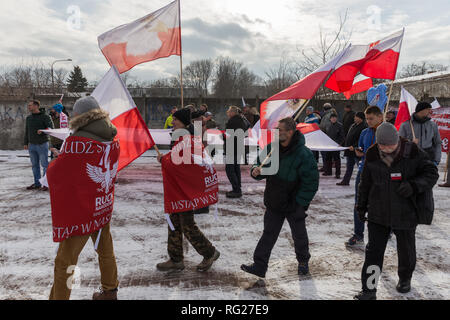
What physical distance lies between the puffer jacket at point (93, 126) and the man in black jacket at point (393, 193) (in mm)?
2542

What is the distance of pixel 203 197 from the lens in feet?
12.4

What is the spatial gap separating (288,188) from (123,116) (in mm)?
2012

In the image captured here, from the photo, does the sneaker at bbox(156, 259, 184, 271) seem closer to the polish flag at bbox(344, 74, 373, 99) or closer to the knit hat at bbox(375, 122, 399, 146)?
the knit hat at bbox(375, 122, 399, 146)

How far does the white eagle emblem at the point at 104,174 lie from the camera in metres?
2.70

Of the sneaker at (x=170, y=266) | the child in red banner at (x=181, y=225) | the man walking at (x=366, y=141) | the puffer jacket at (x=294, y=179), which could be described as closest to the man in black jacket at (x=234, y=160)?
the man walking at (x=366, y=141)

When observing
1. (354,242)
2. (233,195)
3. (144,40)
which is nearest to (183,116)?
(144,40)

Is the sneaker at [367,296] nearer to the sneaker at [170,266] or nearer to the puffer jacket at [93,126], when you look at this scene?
the sneaker at [170,266]

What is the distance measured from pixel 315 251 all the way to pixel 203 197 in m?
1.83

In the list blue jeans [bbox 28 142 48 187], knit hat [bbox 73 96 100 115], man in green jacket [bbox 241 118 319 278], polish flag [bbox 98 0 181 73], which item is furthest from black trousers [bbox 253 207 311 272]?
blue jeans [bbox 28 142 48 187]

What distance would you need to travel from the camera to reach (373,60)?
487 cm

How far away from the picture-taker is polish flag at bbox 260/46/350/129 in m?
4.02

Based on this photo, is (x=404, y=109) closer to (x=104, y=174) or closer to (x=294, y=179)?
(x=294, y=179)

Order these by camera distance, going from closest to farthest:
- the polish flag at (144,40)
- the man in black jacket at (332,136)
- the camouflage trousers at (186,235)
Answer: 1. the camouflage trousers at (186,235)
2. the polish flag at (144,40)
3. the man in black jacket at (332,136)
